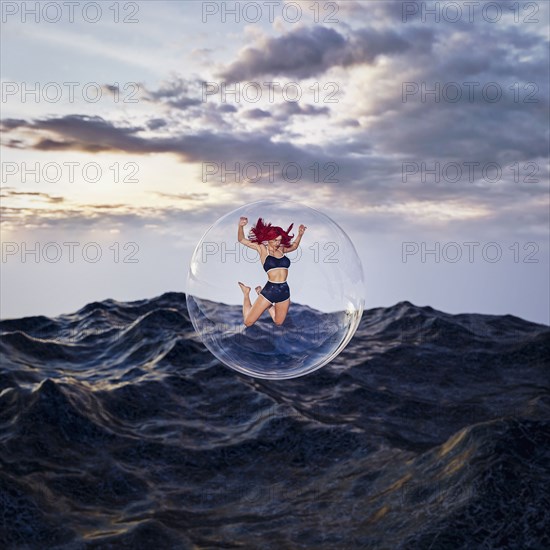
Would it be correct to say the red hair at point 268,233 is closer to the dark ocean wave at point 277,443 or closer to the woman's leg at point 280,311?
the woman's leg at point 280,311

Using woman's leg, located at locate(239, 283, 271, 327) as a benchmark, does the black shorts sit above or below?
above

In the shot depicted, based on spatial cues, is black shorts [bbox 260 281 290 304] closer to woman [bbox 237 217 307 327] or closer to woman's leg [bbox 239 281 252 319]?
woman [bbox 237 217 307 327]

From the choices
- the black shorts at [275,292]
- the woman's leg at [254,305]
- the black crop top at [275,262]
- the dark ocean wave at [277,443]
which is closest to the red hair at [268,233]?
the black crop top at [275,262]

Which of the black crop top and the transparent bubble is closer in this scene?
the black crop top

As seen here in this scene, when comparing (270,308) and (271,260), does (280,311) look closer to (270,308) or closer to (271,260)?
(270,308)

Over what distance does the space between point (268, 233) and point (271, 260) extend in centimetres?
38

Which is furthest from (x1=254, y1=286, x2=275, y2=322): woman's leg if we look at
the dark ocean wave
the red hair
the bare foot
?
the red hair

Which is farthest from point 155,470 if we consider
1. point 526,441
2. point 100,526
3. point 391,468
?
point 526,441

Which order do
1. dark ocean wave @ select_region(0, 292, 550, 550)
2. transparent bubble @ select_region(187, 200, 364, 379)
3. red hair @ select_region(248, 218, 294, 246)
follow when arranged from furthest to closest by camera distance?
dark ocean wave @ select_region(0, 292, 550, 550) → transparent bubble @ select_region(187, 200, 364, 379) → red hair @ select_region(248, 218, 294, 246)

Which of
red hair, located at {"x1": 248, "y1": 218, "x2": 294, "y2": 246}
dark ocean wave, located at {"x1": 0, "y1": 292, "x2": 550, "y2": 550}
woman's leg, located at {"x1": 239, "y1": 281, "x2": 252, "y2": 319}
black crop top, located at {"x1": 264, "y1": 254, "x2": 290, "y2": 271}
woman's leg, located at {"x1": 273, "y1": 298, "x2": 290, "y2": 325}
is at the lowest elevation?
dark ocean wave, located at {"x1": 0, "y1": 292, "x2": 550, "y2": 550}

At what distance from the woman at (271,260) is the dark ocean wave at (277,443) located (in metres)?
0.71

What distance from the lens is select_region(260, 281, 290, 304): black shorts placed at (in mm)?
10633

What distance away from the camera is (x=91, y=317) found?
145ft

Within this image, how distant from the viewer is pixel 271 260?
1058cm
